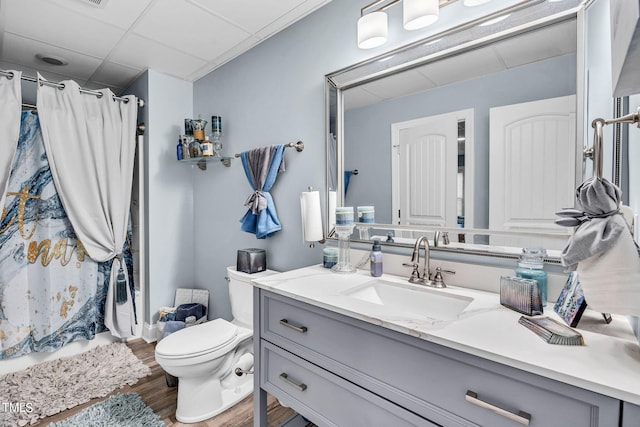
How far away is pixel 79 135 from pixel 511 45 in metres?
2.76

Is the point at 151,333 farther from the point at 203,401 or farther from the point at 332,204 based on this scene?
the point at 332,204

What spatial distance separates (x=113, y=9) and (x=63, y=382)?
7.61 feet

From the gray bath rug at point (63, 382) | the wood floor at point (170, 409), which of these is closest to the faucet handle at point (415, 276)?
the wood floor at point (170, 409)

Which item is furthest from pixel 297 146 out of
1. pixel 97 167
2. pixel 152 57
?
pixel 97 167

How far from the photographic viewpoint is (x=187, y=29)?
1.98 m

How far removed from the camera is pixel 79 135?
91.8 inches

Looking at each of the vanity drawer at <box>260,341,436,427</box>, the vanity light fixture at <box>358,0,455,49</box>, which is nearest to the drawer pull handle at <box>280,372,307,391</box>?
the vanity drawer at <box>260,341,436,427</box>

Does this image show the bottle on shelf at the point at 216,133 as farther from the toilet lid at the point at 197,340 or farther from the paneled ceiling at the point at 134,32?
the toilet lid at the point at 197,340

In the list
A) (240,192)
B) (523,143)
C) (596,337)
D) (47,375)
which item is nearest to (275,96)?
(240,192)

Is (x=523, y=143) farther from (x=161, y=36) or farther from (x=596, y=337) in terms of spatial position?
(x=161, y=36)

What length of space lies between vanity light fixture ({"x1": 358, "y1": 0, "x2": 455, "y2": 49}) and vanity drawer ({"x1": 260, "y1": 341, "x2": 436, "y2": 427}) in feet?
4.58

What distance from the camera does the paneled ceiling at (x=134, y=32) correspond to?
1.75m

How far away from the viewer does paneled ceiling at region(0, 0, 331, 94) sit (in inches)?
68.9

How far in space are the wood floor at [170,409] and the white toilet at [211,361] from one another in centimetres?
4
